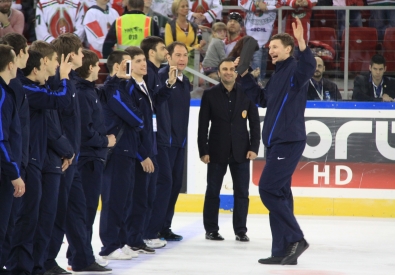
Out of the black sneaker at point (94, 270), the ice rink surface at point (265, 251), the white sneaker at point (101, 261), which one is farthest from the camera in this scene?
the ice rink surface at point (265, 251)

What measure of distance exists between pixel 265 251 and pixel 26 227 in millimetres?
2809

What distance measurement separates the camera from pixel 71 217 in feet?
18.3

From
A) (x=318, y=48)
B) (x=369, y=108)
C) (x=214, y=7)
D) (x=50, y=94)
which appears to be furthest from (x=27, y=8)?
(x=50, y=94)

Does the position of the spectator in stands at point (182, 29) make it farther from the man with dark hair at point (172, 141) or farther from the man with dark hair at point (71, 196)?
the man with dark hair at point (71, 196)

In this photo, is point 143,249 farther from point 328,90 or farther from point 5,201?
point 328,90

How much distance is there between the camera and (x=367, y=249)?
290 inches

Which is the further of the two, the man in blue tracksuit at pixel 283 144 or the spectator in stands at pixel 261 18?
the spectator in stands at pixel 261 18

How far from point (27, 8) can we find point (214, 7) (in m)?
2.85

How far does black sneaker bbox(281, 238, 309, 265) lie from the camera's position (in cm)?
644

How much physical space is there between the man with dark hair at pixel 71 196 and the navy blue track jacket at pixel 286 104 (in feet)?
5.58

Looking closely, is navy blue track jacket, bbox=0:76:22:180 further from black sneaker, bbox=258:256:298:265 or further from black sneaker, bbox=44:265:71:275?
black sneaker, bbox=258:256:298:265

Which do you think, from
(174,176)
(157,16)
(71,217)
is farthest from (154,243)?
(157,16)

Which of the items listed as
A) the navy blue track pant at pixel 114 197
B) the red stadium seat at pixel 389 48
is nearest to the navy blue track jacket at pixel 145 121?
the navy blue track pant at pixel 114 197

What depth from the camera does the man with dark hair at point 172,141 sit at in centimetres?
742
